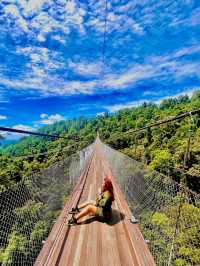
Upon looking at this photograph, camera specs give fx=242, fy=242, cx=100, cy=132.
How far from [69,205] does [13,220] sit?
1.06 metres

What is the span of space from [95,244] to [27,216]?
0.63m

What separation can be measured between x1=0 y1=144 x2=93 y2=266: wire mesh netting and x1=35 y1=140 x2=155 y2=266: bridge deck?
0.09m

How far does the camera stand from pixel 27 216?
6.84 feet

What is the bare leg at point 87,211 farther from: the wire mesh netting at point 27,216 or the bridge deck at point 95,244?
the wire mesh netting at point 27,216

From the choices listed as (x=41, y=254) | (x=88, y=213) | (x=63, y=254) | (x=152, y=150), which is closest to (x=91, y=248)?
(x=63, y=254)

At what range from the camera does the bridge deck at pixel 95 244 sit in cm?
171

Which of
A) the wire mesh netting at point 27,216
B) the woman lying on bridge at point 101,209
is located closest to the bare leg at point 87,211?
the woman lying on bridge at point 101,209

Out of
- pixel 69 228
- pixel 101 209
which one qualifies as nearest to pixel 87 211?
pixel 101 209

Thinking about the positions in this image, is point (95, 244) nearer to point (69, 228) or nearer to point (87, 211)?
point (69, 228)

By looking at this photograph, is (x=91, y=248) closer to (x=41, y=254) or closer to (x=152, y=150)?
(x=41, y=254)

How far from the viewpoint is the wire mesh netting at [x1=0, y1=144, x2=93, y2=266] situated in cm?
175

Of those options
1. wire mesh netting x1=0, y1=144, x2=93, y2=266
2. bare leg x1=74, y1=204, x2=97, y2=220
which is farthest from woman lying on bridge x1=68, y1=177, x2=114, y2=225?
wire mesh netting x1=0, y1=144, x2=93, y2=266

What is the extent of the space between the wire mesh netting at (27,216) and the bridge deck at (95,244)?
9cm

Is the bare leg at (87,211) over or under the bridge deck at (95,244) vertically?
over
